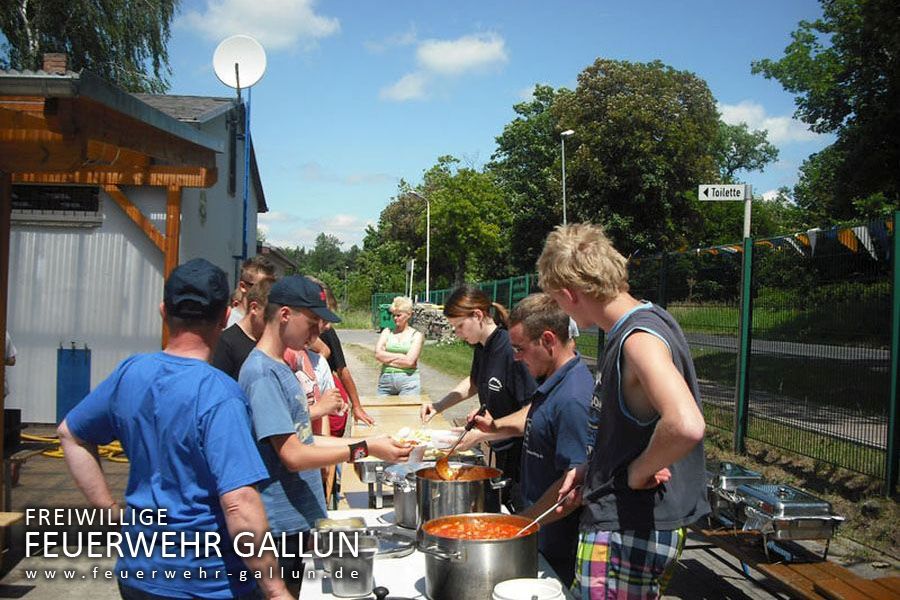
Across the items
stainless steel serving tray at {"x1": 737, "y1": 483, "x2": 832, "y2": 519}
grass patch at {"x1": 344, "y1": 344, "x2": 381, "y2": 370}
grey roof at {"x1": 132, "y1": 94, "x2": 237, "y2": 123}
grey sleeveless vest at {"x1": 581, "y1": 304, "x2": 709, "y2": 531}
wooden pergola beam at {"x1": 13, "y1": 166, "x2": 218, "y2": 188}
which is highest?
grey roof at {"x1": 132, "y1": 94, "x2": 237, "y2": 123}

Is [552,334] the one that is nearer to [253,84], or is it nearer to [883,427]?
[883,427]

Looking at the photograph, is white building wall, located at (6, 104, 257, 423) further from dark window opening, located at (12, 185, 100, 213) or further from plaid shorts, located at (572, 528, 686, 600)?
plaid shorts, located at (572, 528, 686, 600)

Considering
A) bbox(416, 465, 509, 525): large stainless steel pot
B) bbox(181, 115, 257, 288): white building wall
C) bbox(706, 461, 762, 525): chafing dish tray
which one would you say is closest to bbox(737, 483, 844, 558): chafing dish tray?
bbox(706, 461, 762, 525): chafing dish tray

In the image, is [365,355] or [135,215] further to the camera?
[365,355]

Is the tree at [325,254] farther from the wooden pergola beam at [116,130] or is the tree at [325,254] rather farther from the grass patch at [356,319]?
the wooden pergola beam at [116,130]

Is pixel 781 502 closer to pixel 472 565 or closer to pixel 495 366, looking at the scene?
pixel 495 366

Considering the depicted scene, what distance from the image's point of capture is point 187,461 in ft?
7.11

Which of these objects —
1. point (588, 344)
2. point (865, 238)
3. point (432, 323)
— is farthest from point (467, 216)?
point (865, 238)

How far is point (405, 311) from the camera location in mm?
7430

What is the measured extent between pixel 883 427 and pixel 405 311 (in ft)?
14.0

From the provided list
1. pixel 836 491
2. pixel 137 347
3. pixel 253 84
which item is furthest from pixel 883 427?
pixel 253 84

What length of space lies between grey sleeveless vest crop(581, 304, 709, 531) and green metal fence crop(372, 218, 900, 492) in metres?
4.49

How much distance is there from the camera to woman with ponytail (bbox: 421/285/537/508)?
13.9ft

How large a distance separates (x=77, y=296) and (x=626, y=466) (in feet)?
25.6
